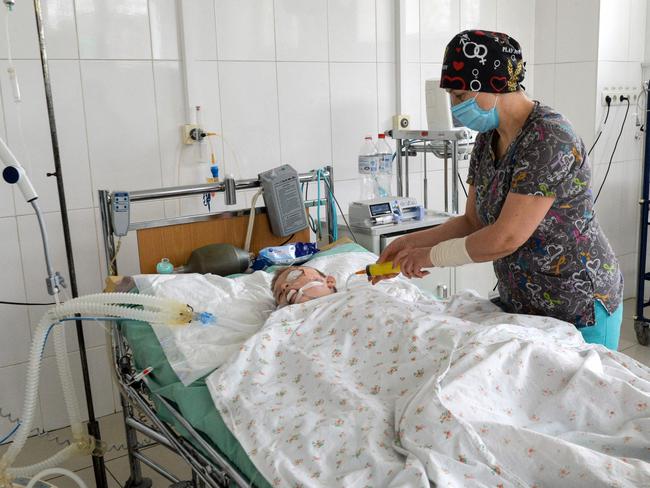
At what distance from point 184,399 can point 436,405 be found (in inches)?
27.6

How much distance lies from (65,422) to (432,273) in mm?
1704

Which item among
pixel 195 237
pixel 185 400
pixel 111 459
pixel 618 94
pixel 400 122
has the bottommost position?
pixel 111 459

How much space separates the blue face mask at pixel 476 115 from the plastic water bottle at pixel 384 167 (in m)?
1.50

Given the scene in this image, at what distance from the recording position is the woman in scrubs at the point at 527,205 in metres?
A: 1.67

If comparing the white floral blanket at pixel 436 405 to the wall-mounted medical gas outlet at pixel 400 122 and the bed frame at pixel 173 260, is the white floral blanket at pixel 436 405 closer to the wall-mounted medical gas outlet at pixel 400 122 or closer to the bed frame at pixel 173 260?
the bed frame at pixel 173 260

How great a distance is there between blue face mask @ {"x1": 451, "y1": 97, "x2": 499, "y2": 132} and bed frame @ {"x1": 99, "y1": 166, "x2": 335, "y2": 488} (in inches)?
41.2

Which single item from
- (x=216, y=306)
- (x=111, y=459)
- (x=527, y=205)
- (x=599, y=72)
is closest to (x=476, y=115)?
(x=527, y=205)

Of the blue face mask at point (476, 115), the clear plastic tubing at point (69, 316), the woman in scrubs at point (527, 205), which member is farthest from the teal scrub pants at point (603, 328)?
the clear plastic tubing at point (69, 316)

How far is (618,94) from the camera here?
3.96 meters

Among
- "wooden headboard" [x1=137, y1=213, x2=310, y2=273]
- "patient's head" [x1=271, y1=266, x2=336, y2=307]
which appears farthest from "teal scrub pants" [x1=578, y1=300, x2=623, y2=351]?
"wooden headboard" [x1=137, y1=213, x2=310, y2=273]

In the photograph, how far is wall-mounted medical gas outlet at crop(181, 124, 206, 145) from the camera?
288 cm

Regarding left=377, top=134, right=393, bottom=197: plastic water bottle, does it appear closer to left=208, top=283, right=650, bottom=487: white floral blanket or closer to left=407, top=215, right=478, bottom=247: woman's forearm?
left=407, top=215, right=478, bottom=247: woman's forearm

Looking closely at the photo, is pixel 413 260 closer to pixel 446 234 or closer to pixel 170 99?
pixel 446 234

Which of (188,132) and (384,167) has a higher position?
(188,132)
